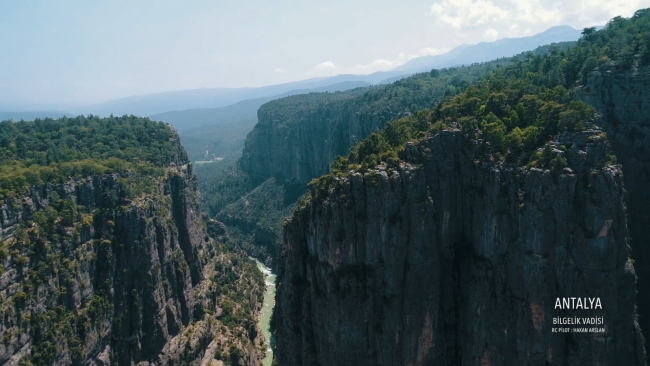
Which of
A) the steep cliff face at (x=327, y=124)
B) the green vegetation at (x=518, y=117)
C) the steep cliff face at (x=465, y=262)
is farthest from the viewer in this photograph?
the steep cliff face at (x=327, y=124)

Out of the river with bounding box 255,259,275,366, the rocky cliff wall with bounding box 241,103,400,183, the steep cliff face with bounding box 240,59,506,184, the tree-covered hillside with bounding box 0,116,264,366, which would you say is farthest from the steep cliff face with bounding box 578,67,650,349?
the rocky cliff wall with bounding box 241,103,400,183

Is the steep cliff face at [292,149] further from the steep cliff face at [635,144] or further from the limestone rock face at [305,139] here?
the steep cliff face at [635,144]

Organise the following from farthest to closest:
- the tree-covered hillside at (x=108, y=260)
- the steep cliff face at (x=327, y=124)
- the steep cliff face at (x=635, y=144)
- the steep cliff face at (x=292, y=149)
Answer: the steep cliff face at (x=292, y=149), the steep cliff face at (x=327, y=124), the tree-covered hillside at (x=108, y=260), the steep cliff face at (x=635, y=144)

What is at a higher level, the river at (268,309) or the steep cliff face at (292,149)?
the steep cliff face at (292,149)

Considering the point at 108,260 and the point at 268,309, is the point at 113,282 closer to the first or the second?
the point at 108,260

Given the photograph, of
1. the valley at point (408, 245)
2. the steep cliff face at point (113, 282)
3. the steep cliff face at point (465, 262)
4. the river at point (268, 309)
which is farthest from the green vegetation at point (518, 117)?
the river at point (268, 309)

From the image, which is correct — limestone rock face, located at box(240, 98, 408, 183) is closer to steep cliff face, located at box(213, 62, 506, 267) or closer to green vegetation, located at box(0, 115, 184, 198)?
steep cliff face, located at box(213, 62, 506, 267)

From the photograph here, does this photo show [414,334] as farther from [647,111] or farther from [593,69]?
[593,69]
